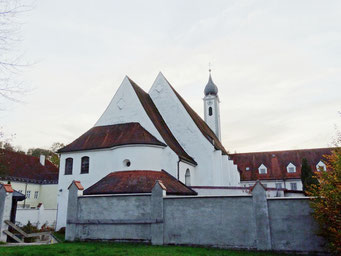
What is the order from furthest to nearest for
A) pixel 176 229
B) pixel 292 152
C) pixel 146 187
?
pixel 292 152 → pixel 146 187 → pixel 176 229

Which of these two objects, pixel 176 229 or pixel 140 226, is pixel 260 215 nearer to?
pixel 176 229

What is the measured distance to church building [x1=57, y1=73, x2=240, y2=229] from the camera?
1708 cm

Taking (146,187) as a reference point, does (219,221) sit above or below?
below

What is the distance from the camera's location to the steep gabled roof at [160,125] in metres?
20.3

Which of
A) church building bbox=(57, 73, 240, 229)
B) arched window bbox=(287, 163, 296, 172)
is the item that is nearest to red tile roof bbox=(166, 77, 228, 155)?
church building bbox=(57, 73, 240, 229)

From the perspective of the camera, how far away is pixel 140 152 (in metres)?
18.2

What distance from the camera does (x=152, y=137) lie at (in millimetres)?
19281

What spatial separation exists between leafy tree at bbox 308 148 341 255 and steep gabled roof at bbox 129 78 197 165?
10464mm

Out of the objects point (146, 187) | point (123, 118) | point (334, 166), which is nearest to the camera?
point (334, 166)

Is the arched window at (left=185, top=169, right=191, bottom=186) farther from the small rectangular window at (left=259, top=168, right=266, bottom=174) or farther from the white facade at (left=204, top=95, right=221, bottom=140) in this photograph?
the small rectangular window at (left=259, top=168, right=266, bottom=174)

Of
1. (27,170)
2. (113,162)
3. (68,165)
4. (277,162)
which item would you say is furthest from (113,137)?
(277,162)

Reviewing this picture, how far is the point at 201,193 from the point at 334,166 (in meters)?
10.4

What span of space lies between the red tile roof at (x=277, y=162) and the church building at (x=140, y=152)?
15.7 meters

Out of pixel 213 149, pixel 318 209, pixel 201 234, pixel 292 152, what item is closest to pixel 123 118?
pixel 213 149
